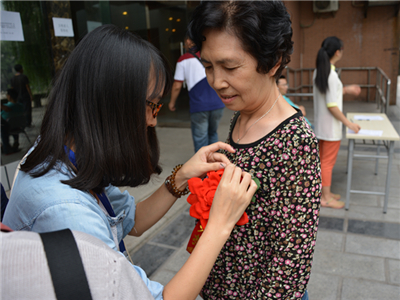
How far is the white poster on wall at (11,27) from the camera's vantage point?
149 inches

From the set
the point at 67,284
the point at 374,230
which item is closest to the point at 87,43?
the point at 67,284

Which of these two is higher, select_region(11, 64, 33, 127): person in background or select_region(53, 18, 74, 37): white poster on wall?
select_region(53, 18, 74, 37): white poster on wall

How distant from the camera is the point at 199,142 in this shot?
15.8 ft

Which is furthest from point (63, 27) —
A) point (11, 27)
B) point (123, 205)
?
point (123, 205)

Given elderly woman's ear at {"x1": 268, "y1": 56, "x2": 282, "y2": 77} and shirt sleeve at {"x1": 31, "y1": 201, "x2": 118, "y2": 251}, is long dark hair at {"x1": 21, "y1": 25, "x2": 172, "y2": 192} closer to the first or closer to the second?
shirt sleeve at {"x1": 31, "y1": 201, "x2": 118, "y2": 251}

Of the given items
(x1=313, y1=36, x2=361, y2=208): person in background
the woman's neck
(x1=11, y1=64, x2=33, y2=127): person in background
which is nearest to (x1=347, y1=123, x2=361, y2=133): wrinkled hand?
(x1=313, y1=36, x2=361, y2=208): person in background

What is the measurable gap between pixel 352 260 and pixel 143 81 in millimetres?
2650

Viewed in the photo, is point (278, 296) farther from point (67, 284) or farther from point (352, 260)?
point (352, 260)

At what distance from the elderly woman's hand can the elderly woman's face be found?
8.1 inches

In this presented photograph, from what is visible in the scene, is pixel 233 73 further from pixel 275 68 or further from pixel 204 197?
pixel 204 197

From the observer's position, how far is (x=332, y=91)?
357 centimetres

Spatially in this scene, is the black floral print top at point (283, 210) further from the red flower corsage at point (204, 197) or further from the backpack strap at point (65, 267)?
the backpack strap at point (65, 267)

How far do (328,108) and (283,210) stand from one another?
2.91m

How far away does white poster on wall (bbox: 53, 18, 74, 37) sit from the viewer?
4.35m
